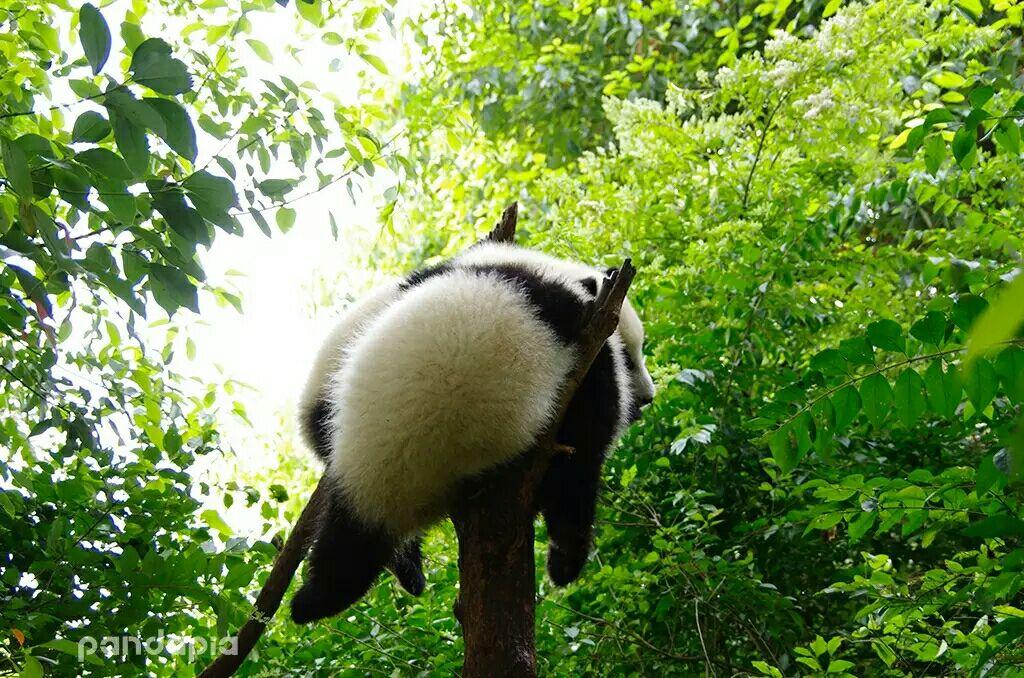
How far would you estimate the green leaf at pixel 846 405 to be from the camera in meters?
1.71

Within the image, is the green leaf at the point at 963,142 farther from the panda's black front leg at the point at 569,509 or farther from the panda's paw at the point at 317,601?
the panda's paw at the point at 317,601

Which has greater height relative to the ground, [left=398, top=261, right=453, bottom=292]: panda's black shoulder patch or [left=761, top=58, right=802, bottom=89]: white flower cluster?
[left=761, top=58, right=802, bottom=89]: white flower cluster

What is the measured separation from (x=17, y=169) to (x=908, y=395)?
1574 millimetres

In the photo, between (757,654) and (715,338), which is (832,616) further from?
(715,338)

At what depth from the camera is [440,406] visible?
2088 mm

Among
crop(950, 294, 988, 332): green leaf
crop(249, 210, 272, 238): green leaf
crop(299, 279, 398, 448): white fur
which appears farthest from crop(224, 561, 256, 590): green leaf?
crop(950, 294, 988, 332): green leaf

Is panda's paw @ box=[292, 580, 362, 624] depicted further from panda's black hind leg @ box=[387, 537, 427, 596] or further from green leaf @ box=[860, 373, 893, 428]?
green leaf @ box=[860, 373, 893, 428]

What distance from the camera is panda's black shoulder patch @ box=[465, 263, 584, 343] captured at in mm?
2352

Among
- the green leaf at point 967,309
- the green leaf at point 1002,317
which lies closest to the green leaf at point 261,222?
the green leaf at point 967,309

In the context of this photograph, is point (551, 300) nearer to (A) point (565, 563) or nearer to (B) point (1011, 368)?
(A) point (565, 563)

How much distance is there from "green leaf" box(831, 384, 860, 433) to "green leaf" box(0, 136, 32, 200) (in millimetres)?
1471

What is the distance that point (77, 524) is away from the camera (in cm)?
204

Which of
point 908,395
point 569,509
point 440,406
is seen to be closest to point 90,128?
point 440,406

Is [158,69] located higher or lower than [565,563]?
higher
